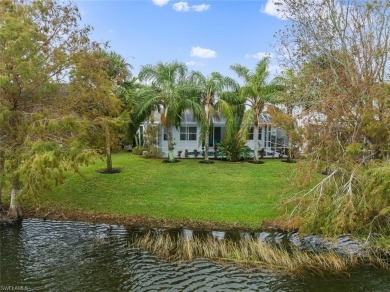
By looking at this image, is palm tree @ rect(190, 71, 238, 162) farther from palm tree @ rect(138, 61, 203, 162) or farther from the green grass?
the green grass

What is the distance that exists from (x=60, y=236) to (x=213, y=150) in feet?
56.2

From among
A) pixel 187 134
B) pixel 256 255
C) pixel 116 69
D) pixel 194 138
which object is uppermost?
pixel 116 69

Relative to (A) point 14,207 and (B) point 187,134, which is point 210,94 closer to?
(B) point 187,134

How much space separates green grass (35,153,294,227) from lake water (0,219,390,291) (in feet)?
11.8

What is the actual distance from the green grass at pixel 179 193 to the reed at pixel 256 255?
256 cm

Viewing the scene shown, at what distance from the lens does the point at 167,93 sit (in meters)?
21.9

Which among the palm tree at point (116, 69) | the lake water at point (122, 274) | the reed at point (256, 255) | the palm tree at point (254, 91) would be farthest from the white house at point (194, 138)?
the lake water at point (122, 274)

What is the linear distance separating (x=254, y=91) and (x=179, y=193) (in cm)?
1005

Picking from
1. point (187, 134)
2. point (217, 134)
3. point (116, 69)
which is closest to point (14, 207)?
point (116, 69)

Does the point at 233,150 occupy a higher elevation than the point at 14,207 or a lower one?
higher

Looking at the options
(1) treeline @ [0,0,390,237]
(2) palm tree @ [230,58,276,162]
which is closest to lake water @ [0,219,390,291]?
(1) treeline @ [0,0,390,237]

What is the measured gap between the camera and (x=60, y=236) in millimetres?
12102

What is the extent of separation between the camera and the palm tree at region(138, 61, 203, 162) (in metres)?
22.1

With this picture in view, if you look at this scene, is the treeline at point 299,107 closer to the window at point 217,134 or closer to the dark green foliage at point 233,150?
the dark green foliage at point 233,150
